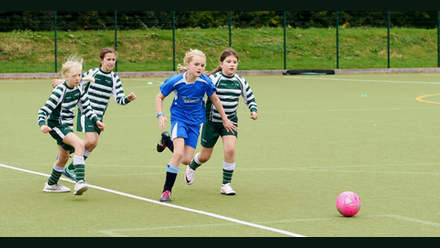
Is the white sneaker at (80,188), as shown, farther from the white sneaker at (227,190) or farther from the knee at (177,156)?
the white sneaker at (227,190)

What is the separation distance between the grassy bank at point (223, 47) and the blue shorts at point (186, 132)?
28.2 metres

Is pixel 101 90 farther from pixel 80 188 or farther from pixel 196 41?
pixel 196 41

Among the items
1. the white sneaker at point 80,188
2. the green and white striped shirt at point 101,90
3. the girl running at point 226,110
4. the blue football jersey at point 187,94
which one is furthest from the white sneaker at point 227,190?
the green and white striped shirt at point 101,90

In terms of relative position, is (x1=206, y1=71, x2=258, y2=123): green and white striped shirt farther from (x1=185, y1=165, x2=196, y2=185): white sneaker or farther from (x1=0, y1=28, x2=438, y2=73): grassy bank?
(x1=0, y1=28, x2=438, y2=73): grassy bank

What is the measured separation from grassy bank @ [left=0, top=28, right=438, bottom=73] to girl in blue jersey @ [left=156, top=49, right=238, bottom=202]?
92.5 ft

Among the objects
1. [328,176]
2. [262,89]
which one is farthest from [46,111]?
[262,89]

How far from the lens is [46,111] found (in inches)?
329

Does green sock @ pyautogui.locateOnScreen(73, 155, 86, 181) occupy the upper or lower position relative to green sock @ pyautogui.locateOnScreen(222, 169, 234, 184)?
upper

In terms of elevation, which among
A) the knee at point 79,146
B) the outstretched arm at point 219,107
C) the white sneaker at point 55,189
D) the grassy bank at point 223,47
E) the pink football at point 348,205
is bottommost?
the white sneaker at point 55,189

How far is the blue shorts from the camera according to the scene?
825 cm

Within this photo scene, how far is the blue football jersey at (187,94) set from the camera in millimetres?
8320

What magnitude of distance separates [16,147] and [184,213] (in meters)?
5.47

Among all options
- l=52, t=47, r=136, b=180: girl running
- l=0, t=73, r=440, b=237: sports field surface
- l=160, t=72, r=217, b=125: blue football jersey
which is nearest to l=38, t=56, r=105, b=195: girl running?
l=0, t=73, r=440, b=237: sports field surface

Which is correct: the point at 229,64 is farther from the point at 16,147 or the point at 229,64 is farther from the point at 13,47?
the point at 13,47
